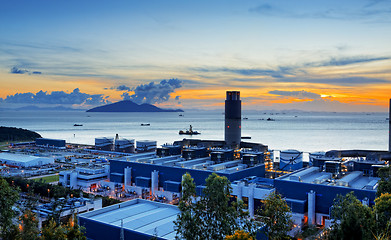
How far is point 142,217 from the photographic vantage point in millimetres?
17141

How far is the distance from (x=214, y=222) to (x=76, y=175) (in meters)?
20.8

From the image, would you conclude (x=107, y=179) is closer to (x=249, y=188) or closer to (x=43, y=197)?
(x=43, y=197)

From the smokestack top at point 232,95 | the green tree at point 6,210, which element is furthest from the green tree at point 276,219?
the smokestack top at point 232,95

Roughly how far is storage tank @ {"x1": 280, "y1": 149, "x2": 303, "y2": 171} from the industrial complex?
0.08m

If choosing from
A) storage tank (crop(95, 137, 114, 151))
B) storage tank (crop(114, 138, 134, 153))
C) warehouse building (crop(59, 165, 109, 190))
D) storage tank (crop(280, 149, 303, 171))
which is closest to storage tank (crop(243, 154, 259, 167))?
storage tank (crop(280, 149, 303, 171))

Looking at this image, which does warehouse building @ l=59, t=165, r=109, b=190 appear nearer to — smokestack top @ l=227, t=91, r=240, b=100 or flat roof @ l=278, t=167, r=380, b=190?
flat roof @ l=278, t=167, r=380, b=190

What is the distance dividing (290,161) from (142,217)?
1752 cm

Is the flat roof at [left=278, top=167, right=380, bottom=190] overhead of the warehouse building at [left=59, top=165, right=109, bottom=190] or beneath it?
overhead


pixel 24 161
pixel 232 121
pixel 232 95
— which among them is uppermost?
pixel 232 95

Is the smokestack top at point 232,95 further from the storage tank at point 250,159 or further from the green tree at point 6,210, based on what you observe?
the green tree at point 6,210

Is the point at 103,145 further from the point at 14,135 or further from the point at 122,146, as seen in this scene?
the point at 14,135

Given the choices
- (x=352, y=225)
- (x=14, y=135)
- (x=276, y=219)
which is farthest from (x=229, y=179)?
(x=14, y=135)

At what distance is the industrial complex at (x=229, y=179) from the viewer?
55.5 ft

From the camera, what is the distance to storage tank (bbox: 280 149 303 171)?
3067 centimetres
